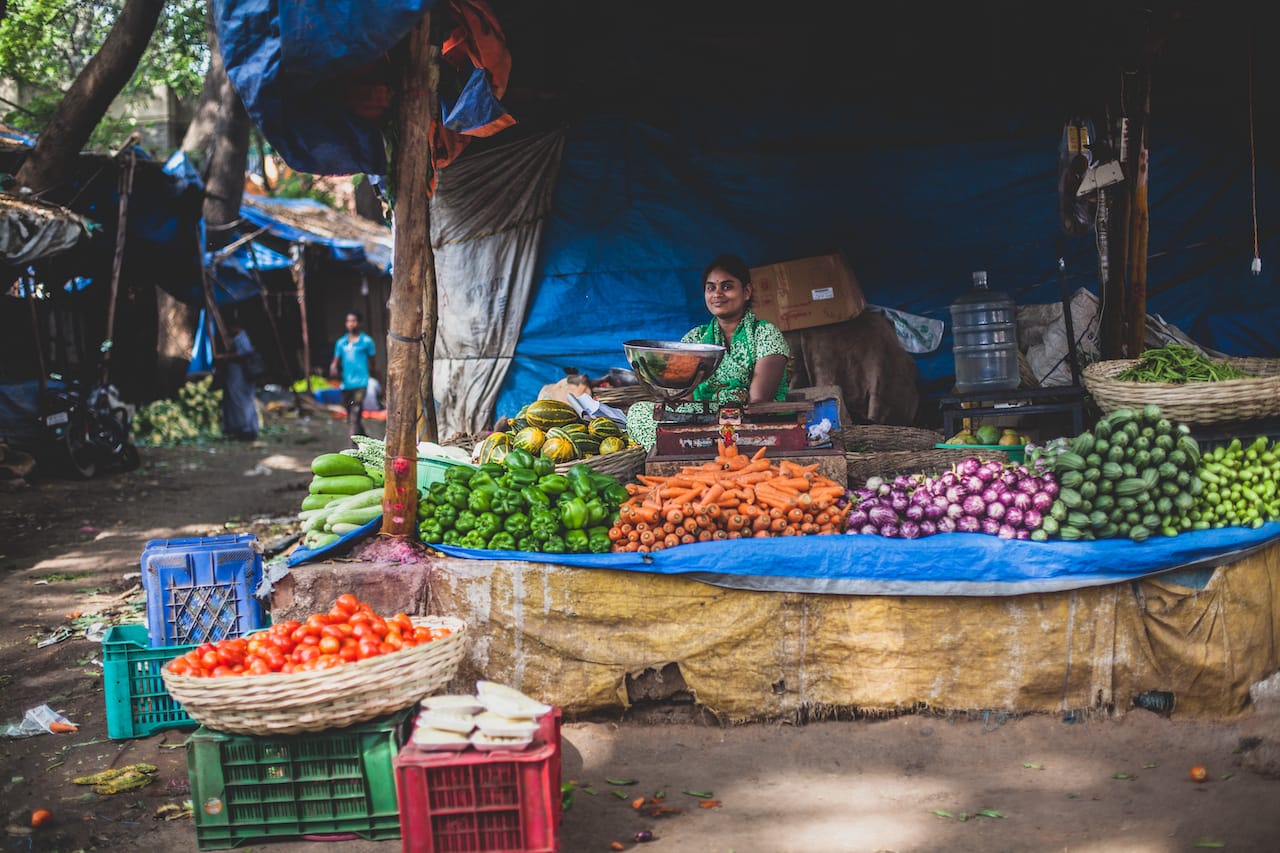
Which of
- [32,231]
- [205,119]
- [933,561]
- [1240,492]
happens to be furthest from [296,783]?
[205,119]

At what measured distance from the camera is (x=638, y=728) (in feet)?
14.8

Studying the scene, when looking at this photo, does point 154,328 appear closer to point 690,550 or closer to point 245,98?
point 245,98

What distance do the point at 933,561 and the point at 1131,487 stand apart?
2.78ft

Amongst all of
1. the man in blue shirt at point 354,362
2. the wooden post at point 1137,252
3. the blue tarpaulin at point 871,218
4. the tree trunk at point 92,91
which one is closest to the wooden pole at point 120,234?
the tree trunk at point 92,91

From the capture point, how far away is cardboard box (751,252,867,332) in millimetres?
7332

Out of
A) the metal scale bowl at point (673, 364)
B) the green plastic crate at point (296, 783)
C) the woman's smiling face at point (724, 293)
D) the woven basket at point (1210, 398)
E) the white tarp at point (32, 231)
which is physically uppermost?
the white tarp at point (32, 231)

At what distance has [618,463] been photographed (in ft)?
17.8

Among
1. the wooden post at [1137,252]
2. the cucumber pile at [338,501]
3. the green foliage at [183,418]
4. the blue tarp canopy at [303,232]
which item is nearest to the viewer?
the cucumber pile at [338,501]

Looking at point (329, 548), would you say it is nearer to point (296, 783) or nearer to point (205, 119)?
point (296, 783)

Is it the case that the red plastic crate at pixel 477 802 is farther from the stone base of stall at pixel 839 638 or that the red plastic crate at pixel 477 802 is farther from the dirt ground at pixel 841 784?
the stone base of stall at pixel 839 638

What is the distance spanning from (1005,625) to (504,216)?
492cm

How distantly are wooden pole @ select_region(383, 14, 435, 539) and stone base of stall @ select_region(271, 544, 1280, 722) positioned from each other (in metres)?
0.48

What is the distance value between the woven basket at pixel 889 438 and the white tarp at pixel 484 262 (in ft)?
9.09

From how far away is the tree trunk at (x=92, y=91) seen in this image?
Answer: 10312 mm
